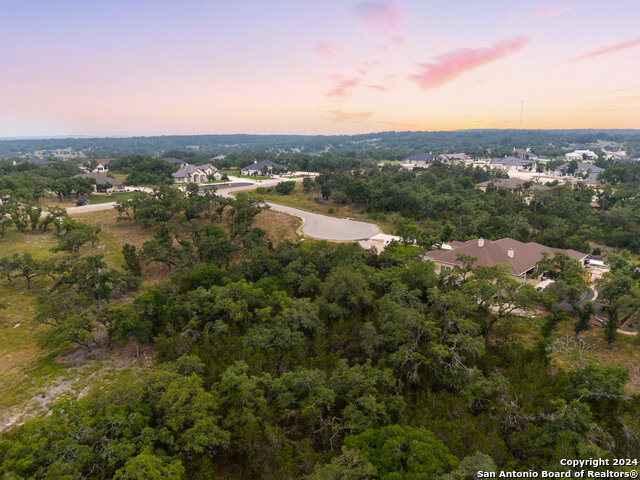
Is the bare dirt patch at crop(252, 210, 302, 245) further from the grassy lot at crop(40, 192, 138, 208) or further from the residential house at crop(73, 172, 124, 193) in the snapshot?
the residential house at crop(73, 172, 124, 193)

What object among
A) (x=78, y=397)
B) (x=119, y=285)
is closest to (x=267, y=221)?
(x=119, y=285)

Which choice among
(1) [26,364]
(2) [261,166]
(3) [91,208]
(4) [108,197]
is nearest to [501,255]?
(1) [26,364]

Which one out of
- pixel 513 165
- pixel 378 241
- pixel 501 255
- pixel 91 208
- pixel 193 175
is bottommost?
pixel 378 241

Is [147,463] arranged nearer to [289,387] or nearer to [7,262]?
[289,387]

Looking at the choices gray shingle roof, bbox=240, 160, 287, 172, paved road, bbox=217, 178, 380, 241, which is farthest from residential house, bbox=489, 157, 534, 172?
paved road, bbox=217, 178, 380, 241

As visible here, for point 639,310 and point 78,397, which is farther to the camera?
point 639,310

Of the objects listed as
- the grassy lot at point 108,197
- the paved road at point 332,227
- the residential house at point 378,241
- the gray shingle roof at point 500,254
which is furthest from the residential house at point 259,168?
the gray shingle roof at point 500,254

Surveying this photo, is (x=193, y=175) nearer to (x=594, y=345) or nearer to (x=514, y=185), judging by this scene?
(x=514, y=185)
